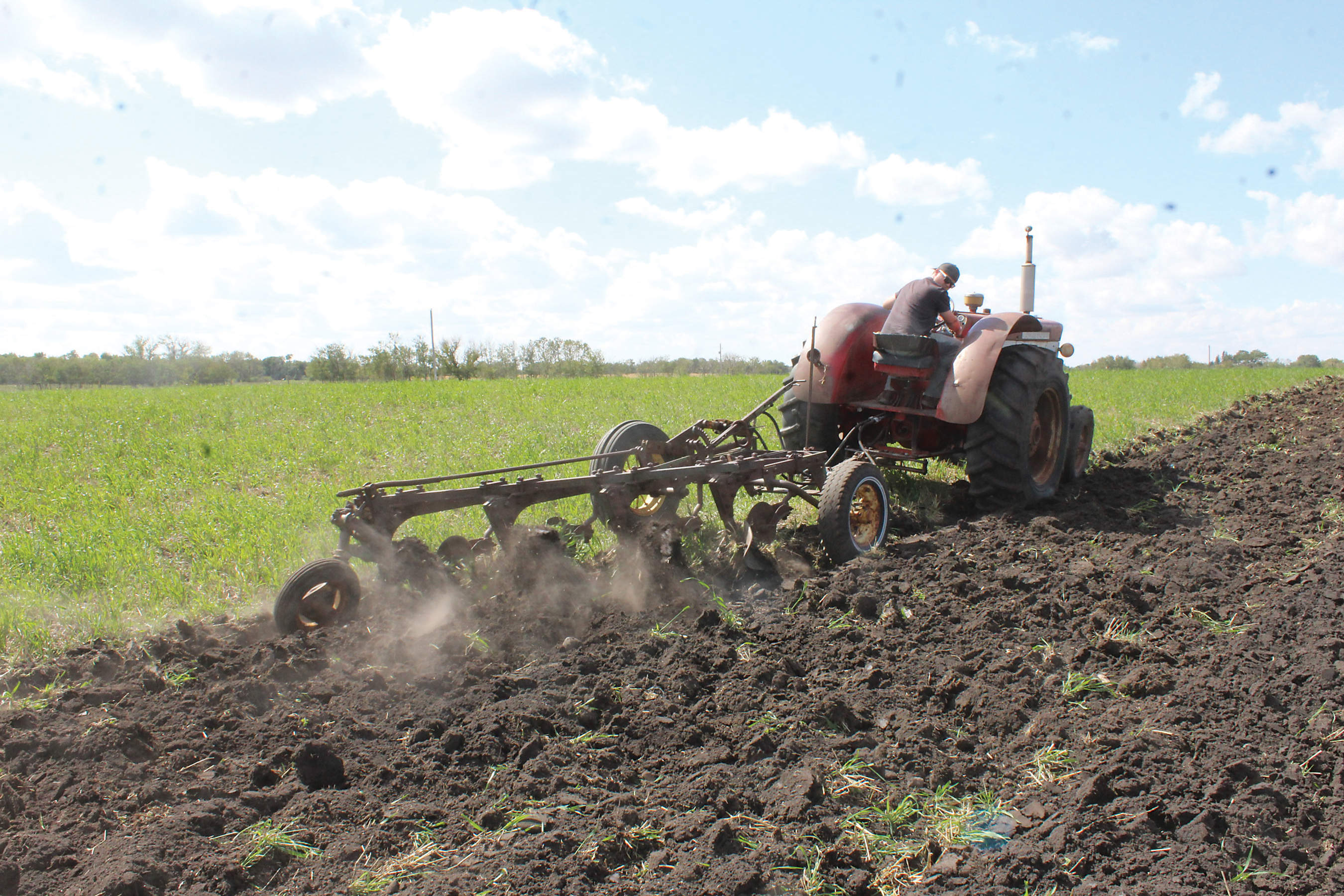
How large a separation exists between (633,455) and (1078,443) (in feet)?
13.7

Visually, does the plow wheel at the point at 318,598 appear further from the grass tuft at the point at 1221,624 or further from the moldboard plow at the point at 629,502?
the grass tuft at the point at 1221,624

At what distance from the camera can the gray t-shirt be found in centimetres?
598

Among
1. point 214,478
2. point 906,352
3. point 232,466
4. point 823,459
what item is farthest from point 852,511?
point 232,466

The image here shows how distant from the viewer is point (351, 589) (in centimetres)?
381

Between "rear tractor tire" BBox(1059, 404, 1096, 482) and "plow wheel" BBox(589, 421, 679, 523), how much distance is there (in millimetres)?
3556

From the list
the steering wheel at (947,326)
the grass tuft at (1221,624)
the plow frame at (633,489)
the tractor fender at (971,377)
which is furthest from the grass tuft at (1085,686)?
the steering wheel at (947,326)

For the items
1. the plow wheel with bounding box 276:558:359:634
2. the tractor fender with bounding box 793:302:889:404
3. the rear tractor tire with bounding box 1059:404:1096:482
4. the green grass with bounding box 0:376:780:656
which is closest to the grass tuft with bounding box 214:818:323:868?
the plow wheel with bounding box 276:558:359:634

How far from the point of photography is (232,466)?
31.3 ft

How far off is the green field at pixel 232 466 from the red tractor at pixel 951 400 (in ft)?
7.03

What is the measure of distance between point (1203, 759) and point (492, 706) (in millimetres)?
2441

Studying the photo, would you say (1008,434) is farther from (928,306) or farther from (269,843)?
(269,843)

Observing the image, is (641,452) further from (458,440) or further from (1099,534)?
(458,440)

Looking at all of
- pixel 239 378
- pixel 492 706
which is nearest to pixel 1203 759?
pixel 492 706

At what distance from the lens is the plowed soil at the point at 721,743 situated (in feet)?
7.44
